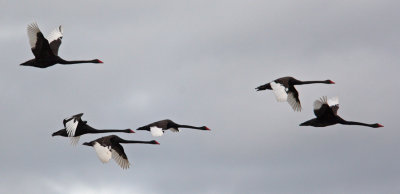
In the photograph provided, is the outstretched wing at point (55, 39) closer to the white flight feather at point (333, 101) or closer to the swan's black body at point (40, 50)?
the swan's black body at point (40, 50)

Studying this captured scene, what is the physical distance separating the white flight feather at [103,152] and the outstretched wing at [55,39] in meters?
8.68

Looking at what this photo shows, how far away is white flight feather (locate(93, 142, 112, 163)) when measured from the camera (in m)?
55.4

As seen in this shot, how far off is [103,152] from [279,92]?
9845 millimetres

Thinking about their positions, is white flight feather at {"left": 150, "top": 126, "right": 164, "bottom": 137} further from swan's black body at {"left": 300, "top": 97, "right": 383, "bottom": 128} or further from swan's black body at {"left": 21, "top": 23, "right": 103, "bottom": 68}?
swan's black body at {"left": 300, "top": 97, "right": 383, "bottom": 128}

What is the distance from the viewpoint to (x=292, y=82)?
57.5 m

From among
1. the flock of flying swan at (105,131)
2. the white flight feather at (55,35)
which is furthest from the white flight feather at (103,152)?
the white flight feather at (55,35)

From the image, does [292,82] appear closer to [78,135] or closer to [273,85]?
[273,85]

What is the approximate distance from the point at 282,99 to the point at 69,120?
1116 cm

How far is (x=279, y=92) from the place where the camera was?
55594 millimetres

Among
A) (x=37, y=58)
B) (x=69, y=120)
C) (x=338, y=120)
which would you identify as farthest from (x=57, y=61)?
(x=338, y=120)

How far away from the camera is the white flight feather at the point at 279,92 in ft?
182

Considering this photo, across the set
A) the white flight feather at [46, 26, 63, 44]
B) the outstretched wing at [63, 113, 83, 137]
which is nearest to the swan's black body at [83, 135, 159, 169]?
the outstretched wing at [63, 113, 83, 137]

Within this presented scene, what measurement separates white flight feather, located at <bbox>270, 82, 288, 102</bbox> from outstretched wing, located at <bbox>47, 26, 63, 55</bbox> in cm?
1423

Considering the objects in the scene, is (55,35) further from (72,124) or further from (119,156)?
(72,124)
